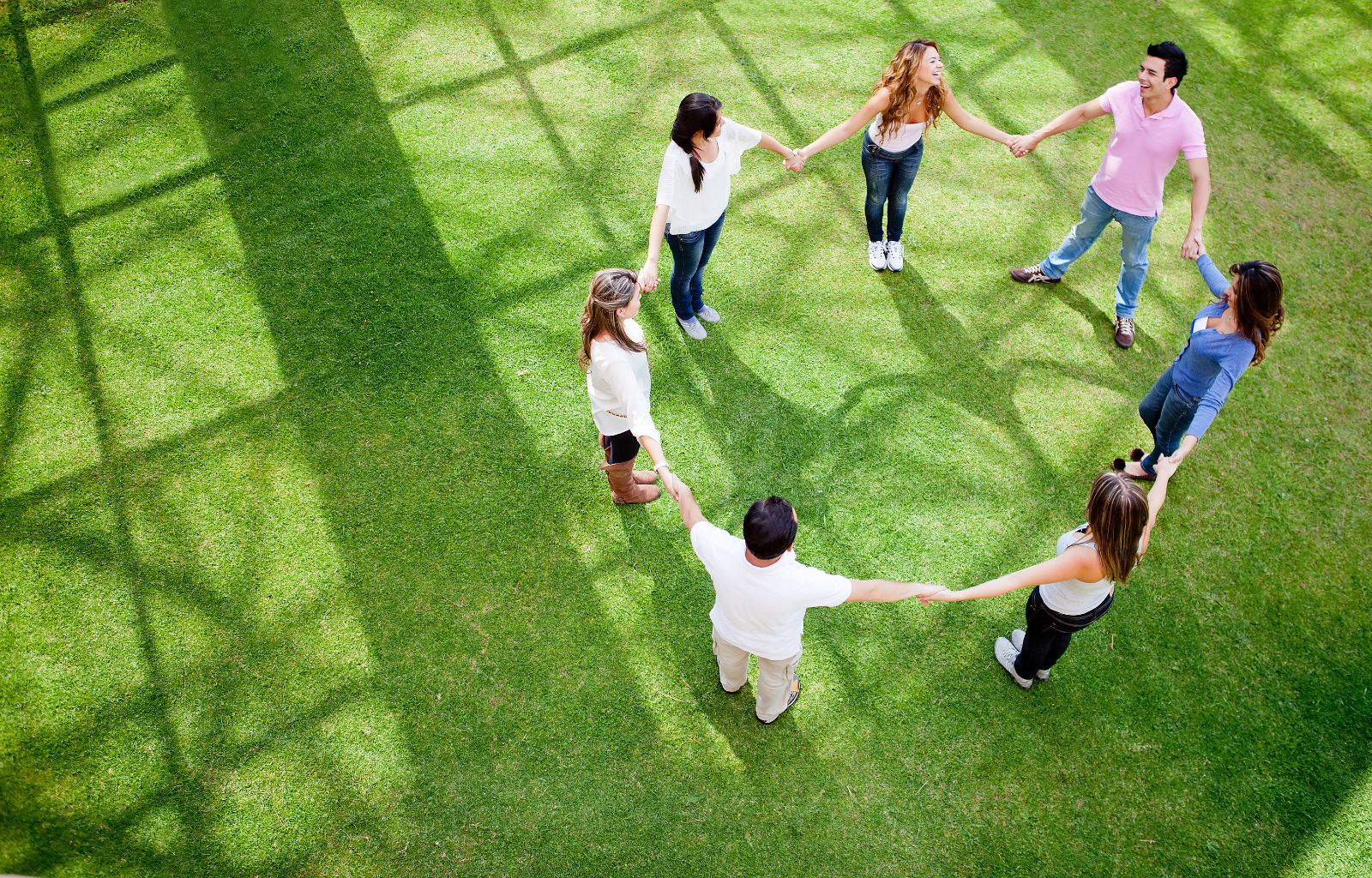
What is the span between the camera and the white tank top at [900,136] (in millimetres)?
5178

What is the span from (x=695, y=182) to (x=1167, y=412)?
2.81 meters

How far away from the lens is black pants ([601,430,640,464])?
14.3 feet

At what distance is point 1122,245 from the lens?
5.54m

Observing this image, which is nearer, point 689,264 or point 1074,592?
point 1074,592

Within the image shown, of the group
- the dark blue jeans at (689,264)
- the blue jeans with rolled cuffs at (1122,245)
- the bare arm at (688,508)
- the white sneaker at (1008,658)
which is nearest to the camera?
the bare arm at (688,508)

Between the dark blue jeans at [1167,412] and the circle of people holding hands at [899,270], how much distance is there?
0.03ft

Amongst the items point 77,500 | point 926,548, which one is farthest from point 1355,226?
point 77,500

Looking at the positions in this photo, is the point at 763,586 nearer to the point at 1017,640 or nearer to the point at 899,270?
the point at 1017,640

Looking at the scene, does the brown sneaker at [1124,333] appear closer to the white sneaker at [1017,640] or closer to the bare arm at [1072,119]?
the bare arm at [1072,119]

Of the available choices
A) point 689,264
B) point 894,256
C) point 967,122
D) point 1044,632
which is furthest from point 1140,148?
point 1044,632

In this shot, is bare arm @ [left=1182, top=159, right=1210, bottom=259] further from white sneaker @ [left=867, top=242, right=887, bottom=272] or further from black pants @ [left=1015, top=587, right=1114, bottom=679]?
black pants @ [left=1015, top=587, right=1114, bottom=679]

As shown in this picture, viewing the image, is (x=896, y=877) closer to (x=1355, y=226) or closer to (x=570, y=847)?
(x=570, y=847)

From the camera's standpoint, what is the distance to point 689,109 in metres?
4.34

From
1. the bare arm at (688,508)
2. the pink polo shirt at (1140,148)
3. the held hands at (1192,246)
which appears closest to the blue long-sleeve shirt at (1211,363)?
the held hands at (1192,246)
